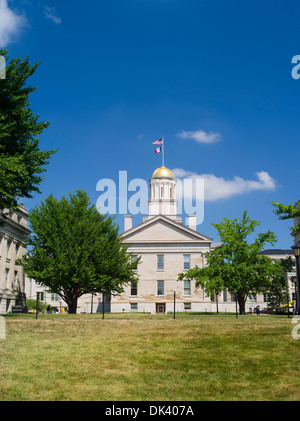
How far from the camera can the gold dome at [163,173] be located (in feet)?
281

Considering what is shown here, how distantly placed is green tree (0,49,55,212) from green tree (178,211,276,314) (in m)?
24.5

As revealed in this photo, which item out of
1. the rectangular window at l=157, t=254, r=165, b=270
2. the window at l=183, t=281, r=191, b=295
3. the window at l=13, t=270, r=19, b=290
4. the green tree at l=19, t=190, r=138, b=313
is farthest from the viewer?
the rectangular window at l=157, t=254, r=165, b=270

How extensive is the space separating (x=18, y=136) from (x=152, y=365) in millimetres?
16175

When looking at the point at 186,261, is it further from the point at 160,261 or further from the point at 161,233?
the point at 161,233

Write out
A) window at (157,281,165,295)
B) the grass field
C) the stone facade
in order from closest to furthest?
the grass field, the stone facade, window at (157,281,165,295)

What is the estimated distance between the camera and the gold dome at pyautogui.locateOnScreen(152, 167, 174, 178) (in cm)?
8572

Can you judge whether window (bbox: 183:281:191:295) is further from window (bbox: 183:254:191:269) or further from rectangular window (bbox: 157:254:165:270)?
rectangular window (bbox: 157:254:165:270)

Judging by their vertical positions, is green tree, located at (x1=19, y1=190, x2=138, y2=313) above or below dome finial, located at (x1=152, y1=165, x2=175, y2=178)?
below

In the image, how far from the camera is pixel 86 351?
1515 centimetres

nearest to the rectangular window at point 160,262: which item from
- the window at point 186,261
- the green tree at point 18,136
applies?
the window at point 186,261

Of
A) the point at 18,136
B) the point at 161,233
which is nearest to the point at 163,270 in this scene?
the point at 161,233

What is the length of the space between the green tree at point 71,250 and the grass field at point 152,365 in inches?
971

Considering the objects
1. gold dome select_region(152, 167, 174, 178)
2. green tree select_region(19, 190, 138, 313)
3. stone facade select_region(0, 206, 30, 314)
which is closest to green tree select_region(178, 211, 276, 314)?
green tree select_region(19, 190, 138, 313)
